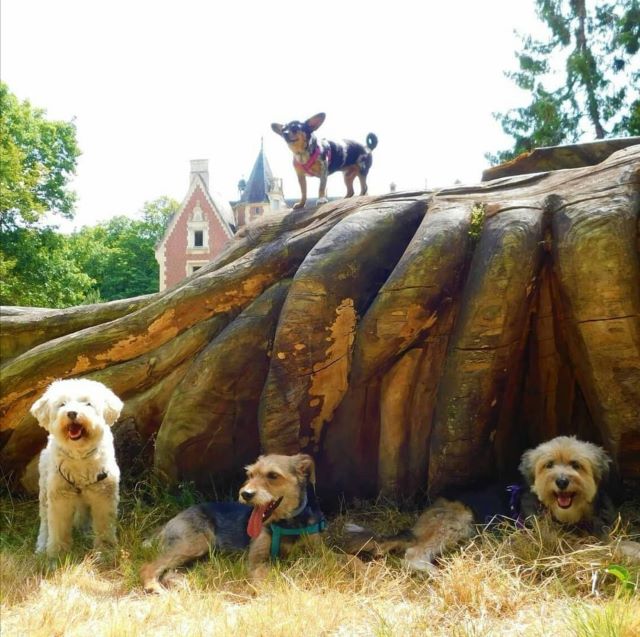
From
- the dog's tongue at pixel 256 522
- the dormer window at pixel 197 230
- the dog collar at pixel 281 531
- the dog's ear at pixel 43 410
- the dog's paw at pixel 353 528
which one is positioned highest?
the dormer window at pixel 197 230

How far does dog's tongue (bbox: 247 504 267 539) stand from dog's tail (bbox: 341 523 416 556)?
1.91 ft

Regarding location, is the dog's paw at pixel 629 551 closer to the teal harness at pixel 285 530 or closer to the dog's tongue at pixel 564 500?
the dog's tongue at pixel 564 500

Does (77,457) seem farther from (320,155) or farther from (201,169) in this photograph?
(201,169)

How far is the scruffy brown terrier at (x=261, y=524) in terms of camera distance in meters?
4.25

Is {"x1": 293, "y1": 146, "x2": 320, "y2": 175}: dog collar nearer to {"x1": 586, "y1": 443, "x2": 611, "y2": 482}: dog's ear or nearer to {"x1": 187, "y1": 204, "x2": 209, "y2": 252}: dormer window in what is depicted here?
{"x1": 586, "y1": 443, "x2": 611, "y2": 482}: dog's ear

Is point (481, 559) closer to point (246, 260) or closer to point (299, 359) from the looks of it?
point (299, 359)

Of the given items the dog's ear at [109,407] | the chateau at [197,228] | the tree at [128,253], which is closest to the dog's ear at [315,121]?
the dog's ear at [109,407]

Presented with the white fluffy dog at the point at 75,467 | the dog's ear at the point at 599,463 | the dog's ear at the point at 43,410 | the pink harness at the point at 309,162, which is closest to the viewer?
the dog's ear at the point at 599,463

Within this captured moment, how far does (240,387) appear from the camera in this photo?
5.84 m

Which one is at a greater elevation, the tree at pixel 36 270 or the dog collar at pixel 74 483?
the tree at pixel 36 270

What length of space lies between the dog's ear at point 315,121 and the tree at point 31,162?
1602 cm

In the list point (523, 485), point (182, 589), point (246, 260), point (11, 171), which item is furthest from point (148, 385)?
point (11, 171)

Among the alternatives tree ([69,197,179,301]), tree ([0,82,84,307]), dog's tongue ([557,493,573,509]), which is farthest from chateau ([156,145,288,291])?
dog's tongue ([557,493,573,509])

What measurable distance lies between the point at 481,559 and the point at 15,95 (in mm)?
24205
